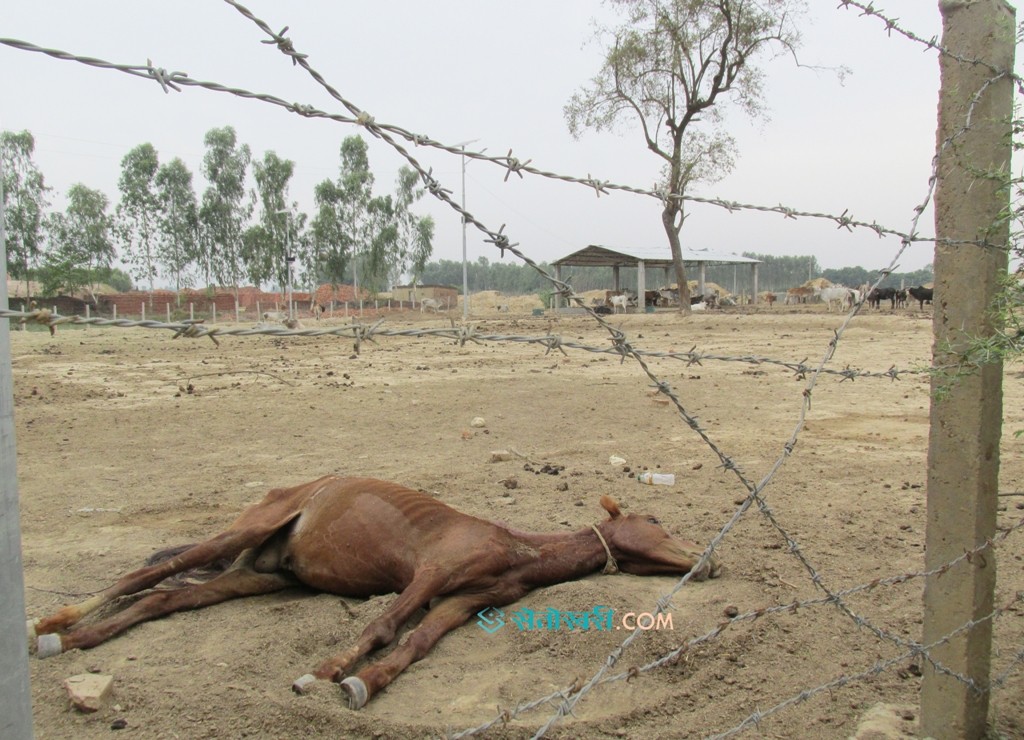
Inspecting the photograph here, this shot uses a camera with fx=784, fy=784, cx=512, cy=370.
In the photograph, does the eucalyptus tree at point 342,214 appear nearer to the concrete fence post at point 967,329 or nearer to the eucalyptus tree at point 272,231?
the eucalyptus tree at point 272,231

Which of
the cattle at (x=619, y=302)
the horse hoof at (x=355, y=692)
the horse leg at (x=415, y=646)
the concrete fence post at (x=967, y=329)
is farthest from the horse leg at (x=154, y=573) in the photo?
the cattle at (x=619, y=302)

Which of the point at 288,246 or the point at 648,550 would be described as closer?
the point at 648,550

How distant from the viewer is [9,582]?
5.18 feet

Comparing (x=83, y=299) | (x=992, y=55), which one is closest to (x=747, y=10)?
(x=992, y=55)

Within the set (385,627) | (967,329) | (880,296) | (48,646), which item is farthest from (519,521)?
(880,296)

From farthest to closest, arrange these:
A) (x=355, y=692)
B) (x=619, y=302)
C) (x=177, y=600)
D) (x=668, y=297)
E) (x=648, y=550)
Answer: (x=668, y=297)
(x=619, y=302)
(x=648, y=550)
(x=177, y=600)
(x=355, y=692)

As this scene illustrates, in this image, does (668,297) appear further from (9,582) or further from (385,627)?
(9,582)

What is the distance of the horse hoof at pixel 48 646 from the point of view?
328cm

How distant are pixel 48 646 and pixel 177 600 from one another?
58cm

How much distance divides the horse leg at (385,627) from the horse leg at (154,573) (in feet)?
3.28

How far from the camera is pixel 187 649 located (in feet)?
11.0

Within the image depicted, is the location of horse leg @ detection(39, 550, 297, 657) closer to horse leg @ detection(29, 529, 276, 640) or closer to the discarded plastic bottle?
horse leg @ detection(29, 529, 276, 640)

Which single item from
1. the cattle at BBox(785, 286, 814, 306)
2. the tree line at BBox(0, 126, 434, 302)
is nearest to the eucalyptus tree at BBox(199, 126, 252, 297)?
the tree line at BBox(0, 126, 434, 302)

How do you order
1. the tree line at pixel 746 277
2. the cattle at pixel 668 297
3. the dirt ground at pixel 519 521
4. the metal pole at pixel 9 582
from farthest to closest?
1. the tree line at pixel 746 277
2. the cattle at pixel 668 297
3. the dirt ground at pixel 519 521
4. the metal pole at pixel 9 582
